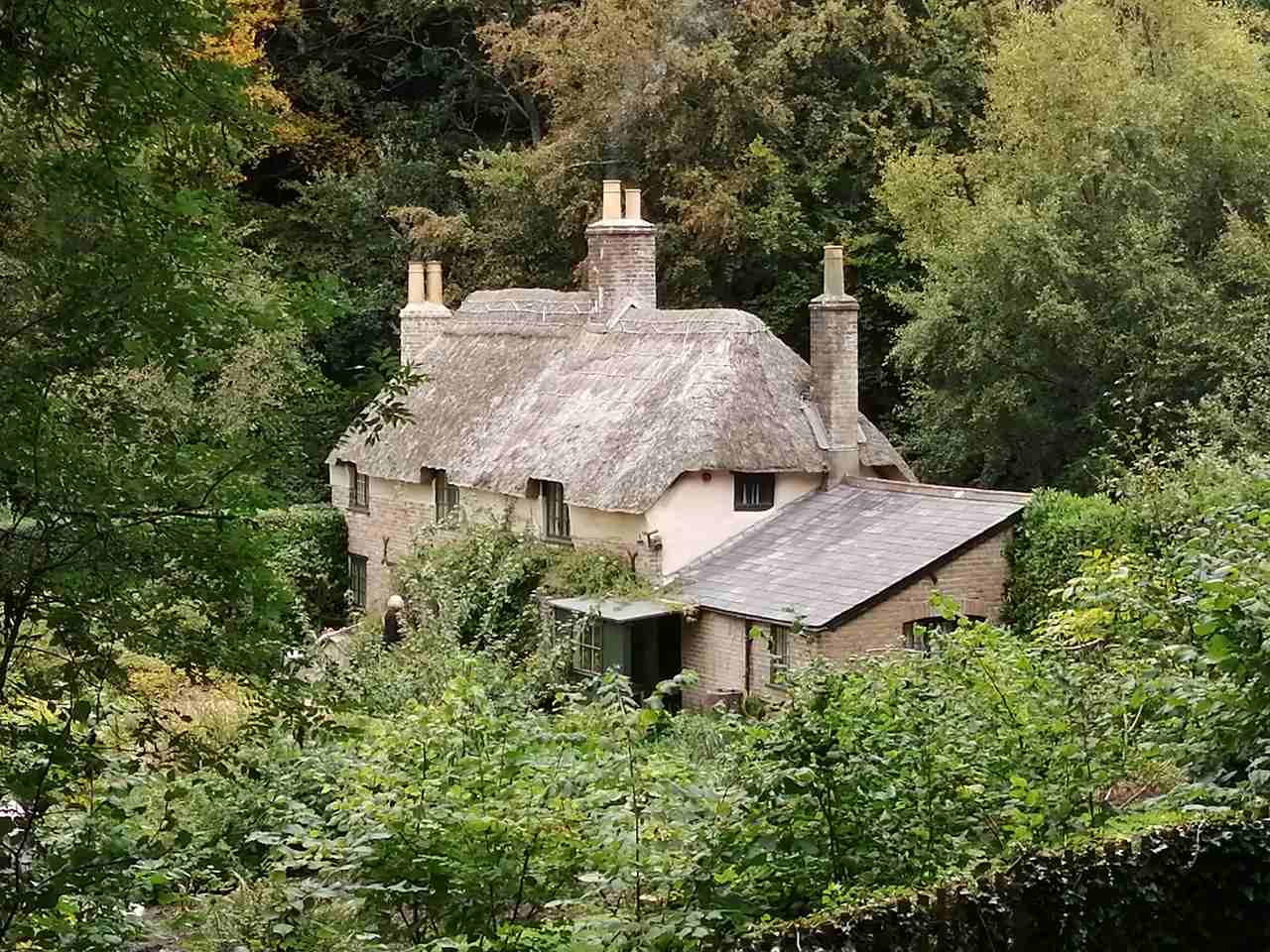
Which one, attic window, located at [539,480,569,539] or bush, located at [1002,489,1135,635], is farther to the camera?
attic window, located at [539,480,569,539]

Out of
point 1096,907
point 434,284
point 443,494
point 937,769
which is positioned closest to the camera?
point 1096,907

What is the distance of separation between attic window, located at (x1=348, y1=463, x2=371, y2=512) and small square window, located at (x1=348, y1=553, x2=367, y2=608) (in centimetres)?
89

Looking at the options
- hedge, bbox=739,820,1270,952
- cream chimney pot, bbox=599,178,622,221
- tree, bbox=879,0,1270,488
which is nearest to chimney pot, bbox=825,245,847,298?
tree, bbox=879,0,1270,488

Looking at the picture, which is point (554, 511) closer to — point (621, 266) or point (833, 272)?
point (621, 266)

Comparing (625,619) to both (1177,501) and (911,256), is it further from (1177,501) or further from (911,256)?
(911,256)

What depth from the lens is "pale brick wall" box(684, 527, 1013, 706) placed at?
1938 centimetres

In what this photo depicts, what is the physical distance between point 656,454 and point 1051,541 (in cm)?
535

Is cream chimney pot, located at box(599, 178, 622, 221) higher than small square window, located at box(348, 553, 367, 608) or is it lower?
higher

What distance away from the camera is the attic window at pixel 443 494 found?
2650 centimetres

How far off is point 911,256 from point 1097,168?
16.6 ft

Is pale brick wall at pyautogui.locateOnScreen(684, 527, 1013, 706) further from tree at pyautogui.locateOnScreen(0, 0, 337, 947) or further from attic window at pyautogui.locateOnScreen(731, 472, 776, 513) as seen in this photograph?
tree at pyautogui.locateOnScreen(0, 0, 337, 947)

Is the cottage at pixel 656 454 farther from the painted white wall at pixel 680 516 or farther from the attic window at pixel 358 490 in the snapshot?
the attic window at pixel 358 490

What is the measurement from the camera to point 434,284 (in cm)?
3069

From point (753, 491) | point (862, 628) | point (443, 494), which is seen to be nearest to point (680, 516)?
point (753, 491)
